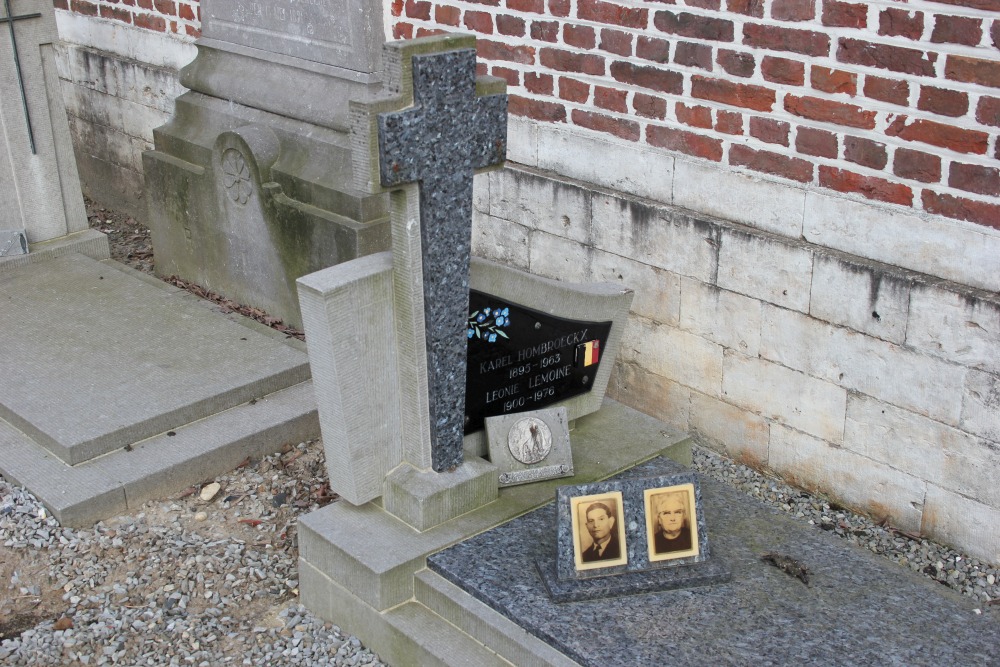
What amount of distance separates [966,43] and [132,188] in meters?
6.15

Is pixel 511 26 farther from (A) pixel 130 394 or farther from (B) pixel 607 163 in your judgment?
(A) pixel 130 394

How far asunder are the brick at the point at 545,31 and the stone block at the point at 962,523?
259 cm

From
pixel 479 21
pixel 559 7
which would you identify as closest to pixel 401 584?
pixel 559 7

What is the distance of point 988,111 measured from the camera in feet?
13.1

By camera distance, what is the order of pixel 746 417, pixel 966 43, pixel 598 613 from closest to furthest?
pixel 598 613 < pixel 966 43 < pixel 746 417

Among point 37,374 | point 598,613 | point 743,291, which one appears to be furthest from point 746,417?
point 37,374

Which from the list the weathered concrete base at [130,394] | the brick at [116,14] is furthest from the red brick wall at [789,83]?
the brick at [116,14]

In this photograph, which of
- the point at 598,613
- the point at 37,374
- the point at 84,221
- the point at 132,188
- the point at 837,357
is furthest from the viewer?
the point at 132,188

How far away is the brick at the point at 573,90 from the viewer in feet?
17.5

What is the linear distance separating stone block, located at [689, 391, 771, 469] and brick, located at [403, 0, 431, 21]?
2.42 m

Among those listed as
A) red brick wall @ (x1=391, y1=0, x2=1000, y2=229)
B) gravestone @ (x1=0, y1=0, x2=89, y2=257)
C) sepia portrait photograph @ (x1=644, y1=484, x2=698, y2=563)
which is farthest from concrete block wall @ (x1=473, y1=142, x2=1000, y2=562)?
gravestone @ (x1=0, y1=0, x2=89, y2=257)

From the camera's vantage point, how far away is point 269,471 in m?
5.11

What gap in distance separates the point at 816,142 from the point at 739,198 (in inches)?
16.9

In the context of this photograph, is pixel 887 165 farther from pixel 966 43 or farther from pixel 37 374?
pixel 37 374
